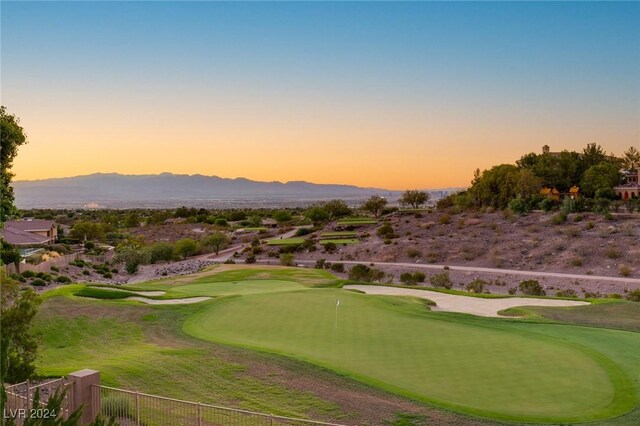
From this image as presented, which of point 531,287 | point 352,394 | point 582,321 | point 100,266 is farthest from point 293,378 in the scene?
point 100,266

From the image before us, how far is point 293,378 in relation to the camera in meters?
13.0

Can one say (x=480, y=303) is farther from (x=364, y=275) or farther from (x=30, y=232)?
(x=30, y=232)

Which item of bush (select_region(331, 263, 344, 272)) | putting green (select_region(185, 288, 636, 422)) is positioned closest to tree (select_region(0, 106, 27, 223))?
putting green (select_region(185, 288, 636, 422))

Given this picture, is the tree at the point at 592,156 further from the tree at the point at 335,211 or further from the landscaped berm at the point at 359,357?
the landscaped berm at the point at 359,357

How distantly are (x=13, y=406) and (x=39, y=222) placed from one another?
67.5 meters

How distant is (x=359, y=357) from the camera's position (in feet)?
48.1

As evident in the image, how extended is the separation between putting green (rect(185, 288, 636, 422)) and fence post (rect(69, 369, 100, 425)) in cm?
544

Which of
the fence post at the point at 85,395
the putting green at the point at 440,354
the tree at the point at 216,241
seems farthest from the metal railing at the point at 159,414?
the tree at the point at 216,241

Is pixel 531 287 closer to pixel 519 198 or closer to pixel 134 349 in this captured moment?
pixel 134 349

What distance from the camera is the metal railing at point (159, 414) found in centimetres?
1069

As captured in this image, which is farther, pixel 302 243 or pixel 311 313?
pixel 302 243

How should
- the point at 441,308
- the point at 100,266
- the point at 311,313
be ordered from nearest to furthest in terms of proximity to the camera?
the point at 311,313 → the point at 441,308 → the point at 100,266

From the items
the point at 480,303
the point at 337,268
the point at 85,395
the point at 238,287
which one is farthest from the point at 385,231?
the point at 85,395

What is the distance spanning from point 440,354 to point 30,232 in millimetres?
63938
